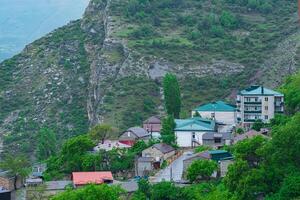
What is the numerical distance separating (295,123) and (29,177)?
19.6 m

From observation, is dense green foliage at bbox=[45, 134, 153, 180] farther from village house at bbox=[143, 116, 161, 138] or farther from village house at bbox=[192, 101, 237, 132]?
village house at bbox=[192, 101, 237, 132]

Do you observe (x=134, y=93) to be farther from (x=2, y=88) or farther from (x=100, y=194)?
(x=100, y=194)

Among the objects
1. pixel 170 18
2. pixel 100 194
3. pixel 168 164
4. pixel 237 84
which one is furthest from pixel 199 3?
A: pixel 100 194

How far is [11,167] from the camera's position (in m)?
54.6

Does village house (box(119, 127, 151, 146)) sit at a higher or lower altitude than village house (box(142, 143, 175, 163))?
higher

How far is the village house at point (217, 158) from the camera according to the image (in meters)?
47.8

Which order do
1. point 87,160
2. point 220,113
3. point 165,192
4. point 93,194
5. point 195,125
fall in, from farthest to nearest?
point 220,113, point 195,125, point 87,160, point 165,192, point 93,194

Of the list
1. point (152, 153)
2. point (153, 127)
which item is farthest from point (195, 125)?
point (152, 153)

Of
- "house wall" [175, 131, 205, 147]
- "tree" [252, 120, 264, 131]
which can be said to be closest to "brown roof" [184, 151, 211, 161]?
"tree" [252, 120, 264, 131]

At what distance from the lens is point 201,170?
47438 mm

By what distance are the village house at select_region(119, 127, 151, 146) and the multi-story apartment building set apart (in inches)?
274

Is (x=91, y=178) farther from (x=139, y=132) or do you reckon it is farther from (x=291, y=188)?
(x=291, y=188)

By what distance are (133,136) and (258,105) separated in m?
9.01

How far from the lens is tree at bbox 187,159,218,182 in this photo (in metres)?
47.4
